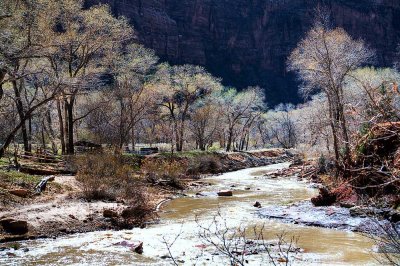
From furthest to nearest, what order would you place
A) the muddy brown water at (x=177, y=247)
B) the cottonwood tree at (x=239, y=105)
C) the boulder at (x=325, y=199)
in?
1. the cottonwood tree at (x=239, y=105)
2. the boulder at (x=325, y=199)
3. the muddy brown water at (x=177, y=247)

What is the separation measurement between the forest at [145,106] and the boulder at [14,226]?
1.81m

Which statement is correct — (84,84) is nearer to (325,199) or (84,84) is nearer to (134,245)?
(134,245)

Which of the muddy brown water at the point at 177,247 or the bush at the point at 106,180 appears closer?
the muddy brown water at the point at 177,247

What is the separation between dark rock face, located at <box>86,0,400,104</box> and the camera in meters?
159

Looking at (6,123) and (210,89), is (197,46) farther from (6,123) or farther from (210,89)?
(6,123)

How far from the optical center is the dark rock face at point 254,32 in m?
159

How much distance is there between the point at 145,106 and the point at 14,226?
36.0 metres

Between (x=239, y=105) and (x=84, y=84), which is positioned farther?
(x=239, y=105)

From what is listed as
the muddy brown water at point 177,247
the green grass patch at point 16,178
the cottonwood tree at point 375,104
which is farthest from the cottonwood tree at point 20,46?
the cottonwood tree at point 375,104

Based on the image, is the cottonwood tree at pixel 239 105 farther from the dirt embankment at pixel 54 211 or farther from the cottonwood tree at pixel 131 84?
the dirt embankment at pixel 54 211

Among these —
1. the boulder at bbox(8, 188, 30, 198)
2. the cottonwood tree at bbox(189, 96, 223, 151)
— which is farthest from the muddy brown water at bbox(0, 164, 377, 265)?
the cottonwood tree at bbox(189, 96, 223, 151)

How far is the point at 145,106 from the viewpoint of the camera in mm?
47844

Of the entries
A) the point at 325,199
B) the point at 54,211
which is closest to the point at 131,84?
the point at 325,199

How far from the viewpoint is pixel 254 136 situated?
11006 centimetres
